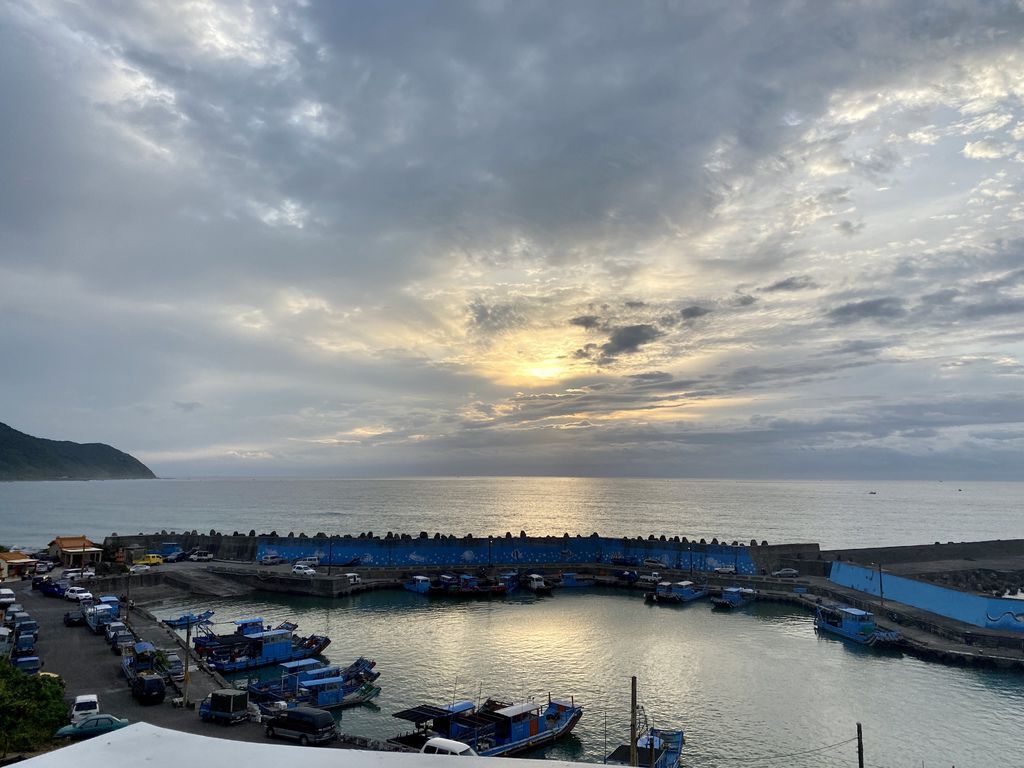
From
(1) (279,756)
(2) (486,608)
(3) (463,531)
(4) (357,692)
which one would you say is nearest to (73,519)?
(3) (463,531)

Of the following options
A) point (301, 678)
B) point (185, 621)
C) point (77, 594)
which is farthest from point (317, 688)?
point (77, 594)

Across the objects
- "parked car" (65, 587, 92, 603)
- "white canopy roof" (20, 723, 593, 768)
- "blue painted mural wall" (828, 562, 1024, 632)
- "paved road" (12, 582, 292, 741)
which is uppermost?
"white canopy roof" (20, 723, 593, 768)

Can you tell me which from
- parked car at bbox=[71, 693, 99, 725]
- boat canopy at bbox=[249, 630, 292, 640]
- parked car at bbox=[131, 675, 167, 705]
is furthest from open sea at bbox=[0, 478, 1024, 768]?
parked car at bbox=[71, 693, 99, 725]

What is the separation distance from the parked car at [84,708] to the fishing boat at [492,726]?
11979 mm

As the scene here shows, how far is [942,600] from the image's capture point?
4659 centimetres

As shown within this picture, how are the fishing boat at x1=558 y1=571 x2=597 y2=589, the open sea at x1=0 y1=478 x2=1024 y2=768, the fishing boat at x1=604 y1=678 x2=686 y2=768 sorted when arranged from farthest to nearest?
the fishing boat at x1=558 y1=571 x2=597 y2=589 < the open sea at x1=0 y1=478 x2=1024 y2=768 < the fishing boat at x1=604 y1=678 x2=686 y2=768

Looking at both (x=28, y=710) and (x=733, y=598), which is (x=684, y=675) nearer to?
(x=733, y=598)

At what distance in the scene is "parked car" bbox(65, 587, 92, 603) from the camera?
47062mm

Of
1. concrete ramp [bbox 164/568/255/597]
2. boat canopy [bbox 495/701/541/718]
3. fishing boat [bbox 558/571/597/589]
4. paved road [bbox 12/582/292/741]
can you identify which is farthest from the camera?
fishing boat [bbox 558/571/597/589]

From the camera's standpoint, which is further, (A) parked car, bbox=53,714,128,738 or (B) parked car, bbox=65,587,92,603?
(B) parked car, bbox=65,587,92,603

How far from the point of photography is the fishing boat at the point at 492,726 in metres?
27.0

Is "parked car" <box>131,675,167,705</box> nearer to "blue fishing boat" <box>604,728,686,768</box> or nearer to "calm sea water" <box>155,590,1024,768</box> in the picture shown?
"calm sea water" <box>155,590,1024,768</box>

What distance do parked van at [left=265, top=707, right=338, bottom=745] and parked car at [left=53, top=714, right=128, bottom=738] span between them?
5597mm

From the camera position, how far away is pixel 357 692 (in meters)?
32.9
